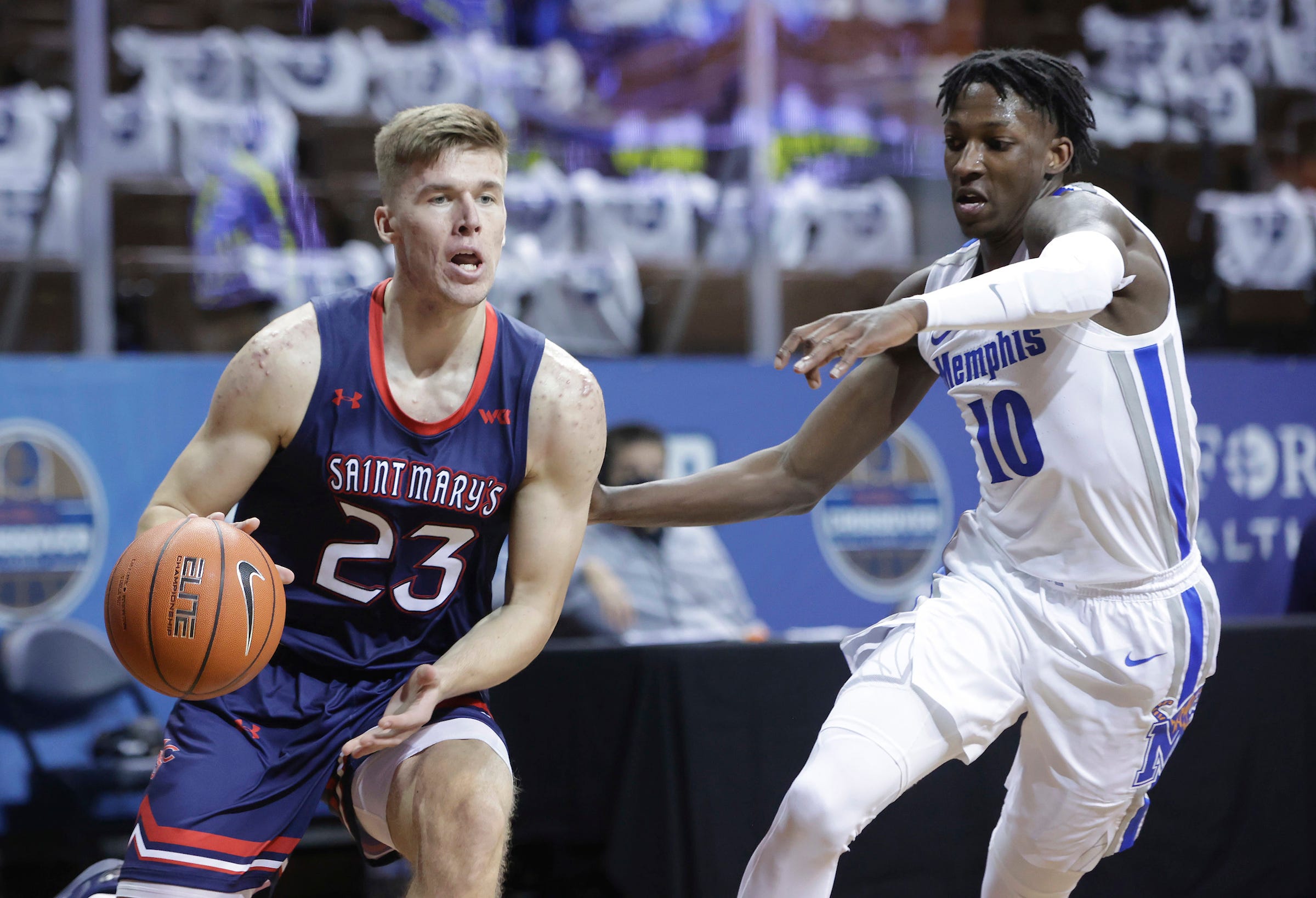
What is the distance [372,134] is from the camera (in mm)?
6457

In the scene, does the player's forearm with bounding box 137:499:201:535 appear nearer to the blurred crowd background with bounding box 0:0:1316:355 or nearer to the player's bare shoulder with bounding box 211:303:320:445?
the player's bare shoulder with bounding box 211:303:320:445

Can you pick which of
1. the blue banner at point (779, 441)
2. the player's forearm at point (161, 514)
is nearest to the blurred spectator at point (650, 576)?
the blue banner at point (779, 441)

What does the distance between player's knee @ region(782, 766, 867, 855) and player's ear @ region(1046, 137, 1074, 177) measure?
1311 millimetres

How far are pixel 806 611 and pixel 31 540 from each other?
3056 millimetres

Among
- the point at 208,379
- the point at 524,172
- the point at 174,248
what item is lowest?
the point at 208,379

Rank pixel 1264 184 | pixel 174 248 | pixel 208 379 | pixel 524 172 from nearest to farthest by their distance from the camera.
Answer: pixel 208 379 < pixel 174 248 < pixel 524 172 < pixel 1264 184

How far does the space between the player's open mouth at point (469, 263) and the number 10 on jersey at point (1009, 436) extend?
105 cm

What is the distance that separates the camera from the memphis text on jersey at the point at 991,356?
2.66 metres

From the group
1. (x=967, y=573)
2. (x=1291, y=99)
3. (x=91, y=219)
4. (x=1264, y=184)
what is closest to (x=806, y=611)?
(x=967, y=573)

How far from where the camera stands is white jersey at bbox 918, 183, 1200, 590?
2.62m

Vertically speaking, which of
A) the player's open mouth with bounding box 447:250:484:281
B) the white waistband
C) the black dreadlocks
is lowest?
the white waistband

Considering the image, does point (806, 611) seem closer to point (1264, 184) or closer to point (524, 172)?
point (524, 172)

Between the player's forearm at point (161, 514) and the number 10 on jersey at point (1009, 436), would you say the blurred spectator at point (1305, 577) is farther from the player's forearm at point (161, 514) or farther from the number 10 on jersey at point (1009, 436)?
the player's forearm at point (161, 514)

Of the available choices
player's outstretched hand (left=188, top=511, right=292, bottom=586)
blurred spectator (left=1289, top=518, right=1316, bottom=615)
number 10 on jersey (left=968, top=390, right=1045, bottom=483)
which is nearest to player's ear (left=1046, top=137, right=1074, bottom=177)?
number 10 on jersey (left=968, top=390, right=1045, bottom=483)
